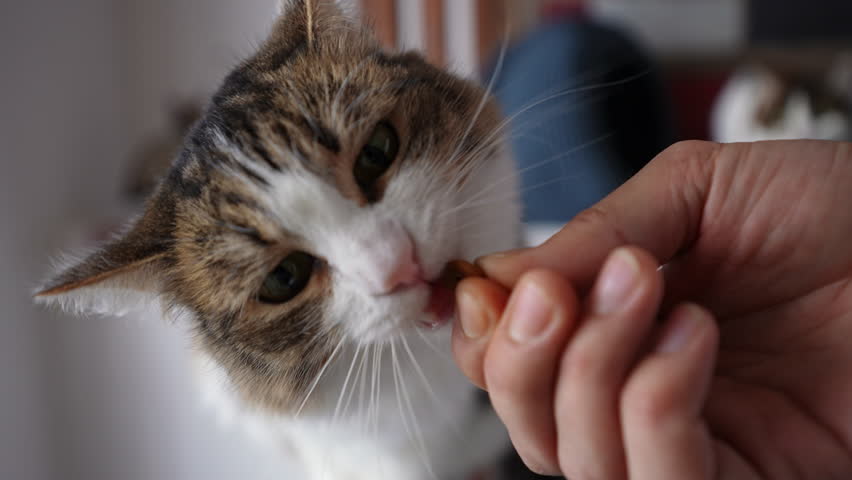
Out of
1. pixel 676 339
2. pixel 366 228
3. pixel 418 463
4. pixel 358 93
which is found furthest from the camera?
pixel 418 463

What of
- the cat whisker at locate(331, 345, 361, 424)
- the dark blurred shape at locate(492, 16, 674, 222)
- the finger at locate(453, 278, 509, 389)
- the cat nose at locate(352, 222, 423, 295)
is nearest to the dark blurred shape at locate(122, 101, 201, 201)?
the dark blurred shape at locate(492, 16, 674, 222)

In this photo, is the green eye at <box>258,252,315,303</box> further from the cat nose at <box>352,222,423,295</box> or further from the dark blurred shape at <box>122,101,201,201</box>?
the dark blurred shape at <box>122,101,201,201</box>

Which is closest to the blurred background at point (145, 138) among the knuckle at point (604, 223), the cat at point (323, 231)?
the cat at point (323, 231)

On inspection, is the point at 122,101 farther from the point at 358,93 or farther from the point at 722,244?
the point at 722,244

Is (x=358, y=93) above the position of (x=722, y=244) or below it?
above

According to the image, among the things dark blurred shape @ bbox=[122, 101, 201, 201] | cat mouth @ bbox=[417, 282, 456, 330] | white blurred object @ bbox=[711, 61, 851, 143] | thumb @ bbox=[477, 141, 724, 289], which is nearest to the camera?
thumb @ bbox=[477, 141, 724, 289]

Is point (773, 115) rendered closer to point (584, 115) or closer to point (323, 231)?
point (584, 115)

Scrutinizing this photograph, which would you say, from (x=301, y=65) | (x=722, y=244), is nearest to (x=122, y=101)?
(x=301, y=65)
